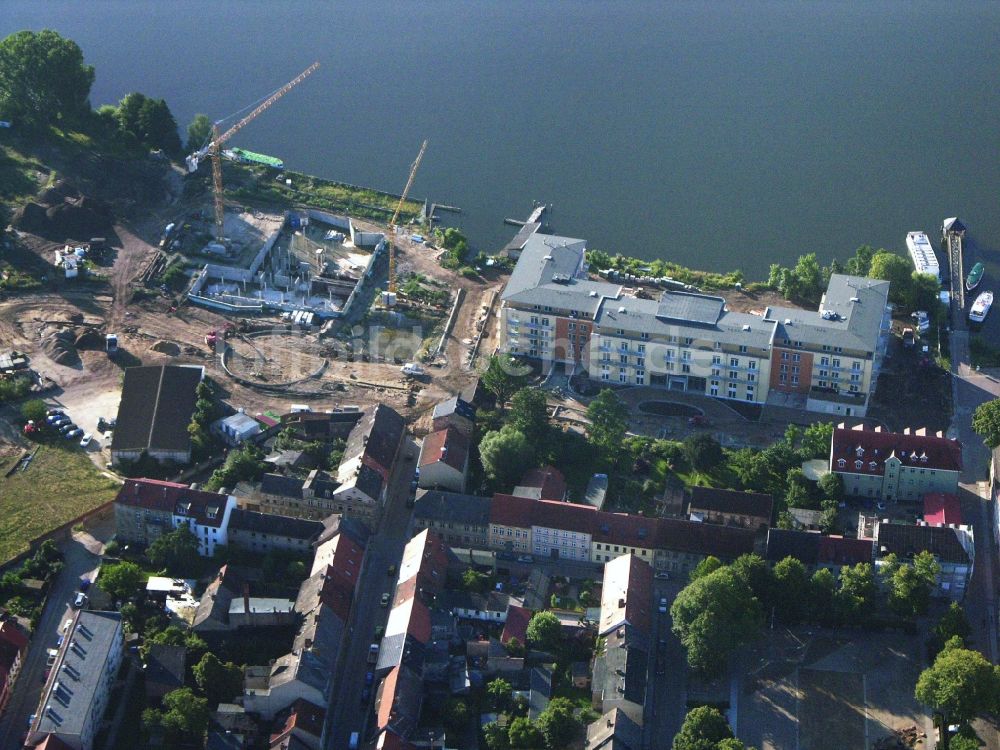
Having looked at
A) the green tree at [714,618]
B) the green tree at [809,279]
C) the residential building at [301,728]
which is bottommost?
the residential building at [301,728]

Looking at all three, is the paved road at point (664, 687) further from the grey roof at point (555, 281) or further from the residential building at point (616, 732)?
the grey roof at point (555, 281)

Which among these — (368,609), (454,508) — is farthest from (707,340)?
(368,609)

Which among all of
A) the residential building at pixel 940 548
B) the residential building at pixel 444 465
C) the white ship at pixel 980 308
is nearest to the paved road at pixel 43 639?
the residential building at pixel 444 465

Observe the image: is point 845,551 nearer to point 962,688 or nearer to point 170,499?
point 962,688

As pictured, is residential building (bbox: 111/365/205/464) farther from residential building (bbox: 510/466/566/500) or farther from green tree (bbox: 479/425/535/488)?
residential building (bbox: 510/466/566/500)

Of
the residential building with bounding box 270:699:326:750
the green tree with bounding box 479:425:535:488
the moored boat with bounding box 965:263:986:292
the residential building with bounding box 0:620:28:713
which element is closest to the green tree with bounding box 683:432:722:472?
the green tree with bounding box 479:425:535:488

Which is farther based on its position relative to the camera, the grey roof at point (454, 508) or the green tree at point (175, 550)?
the grey roof at point (454, 508)

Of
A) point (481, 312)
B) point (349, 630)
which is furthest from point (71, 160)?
point (349, 630)

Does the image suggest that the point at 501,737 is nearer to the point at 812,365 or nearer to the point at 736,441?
the point at 736,441
